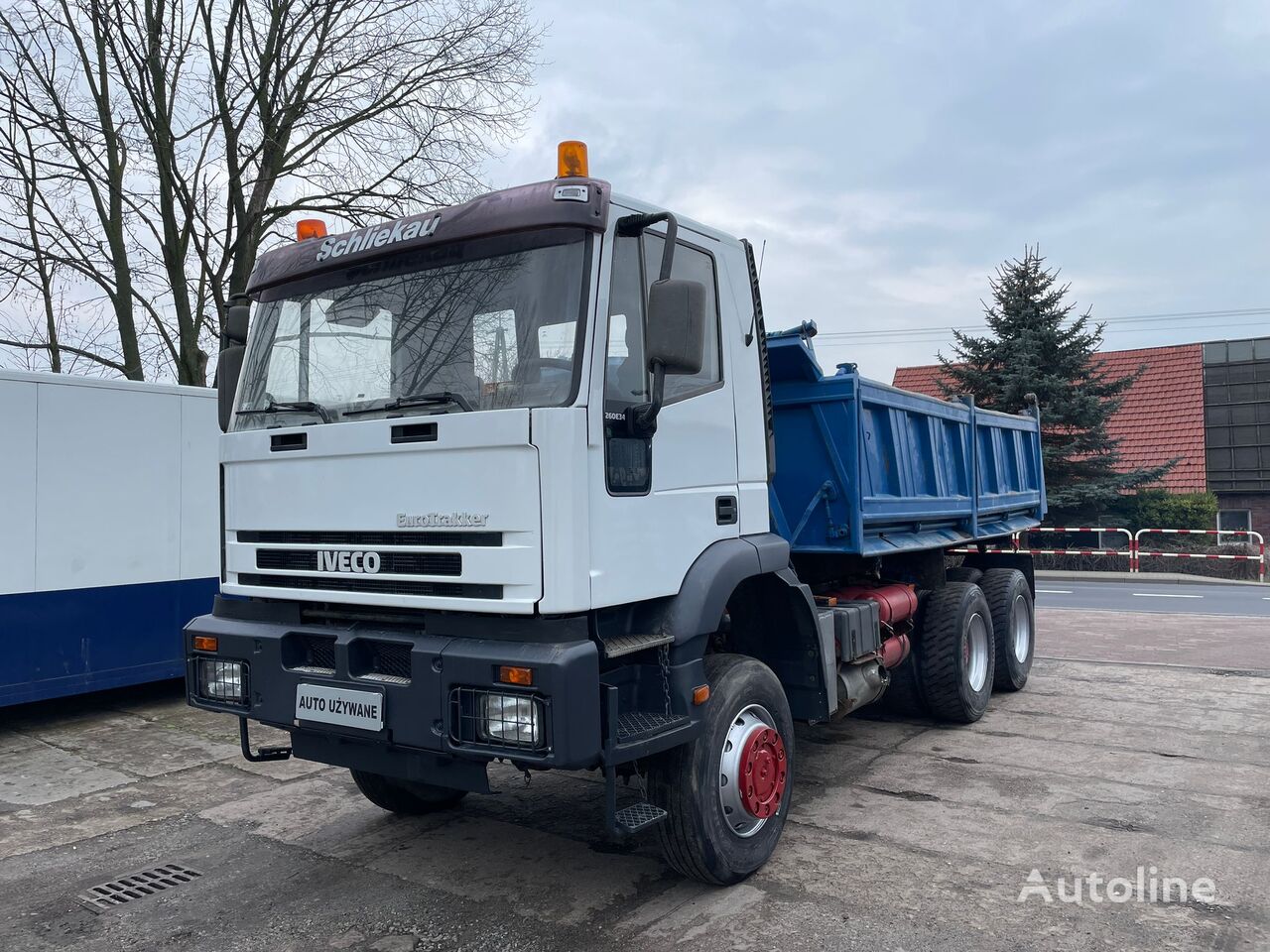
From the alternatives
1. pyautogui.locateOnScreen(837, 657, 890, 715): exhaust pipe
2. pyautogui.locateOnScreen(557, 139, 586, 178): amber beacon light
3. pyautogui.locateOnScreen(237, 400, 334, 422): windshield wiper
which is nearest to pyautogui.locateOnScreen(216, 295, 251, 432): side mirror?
pyautogui.locateOnScreen(237, 400, 334, 422): windshield wiper

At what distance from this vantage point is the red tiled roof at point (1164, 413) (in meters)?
27.1

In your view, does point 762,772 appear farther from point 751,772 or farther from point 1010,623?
point 1010,623

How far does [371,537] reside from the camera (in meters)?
4.05

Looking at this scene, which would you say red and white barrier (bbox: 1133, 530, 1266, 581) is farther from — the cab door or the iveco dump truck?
the cab door

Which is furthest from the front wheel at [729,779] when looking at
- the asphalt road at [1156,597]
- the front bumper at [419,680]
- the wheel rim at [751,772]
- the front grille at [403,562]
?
the asphalt road at [1156,597]

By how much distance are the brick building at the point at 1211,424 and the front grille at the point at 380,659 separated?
24770 mm

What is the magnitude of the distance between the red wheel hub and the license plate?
5.14 ft

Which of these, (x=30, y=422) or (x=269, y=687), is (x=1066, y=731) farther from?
(x=30, y=422)

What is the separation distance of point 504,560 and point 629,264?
4.14 feet

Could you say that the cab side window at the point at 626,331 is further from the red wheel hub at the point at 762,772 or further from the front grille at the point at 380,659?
the red wheel hub at the point at 762,772

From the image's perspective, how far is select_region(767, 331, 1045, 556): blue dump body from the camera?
18.9 ft

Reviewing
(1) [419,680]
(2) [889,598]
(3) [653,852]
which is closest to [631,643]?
(1) [419,680]

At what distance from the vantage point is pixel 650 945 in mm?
3838

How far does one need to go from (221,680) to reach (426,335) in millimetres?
1781
